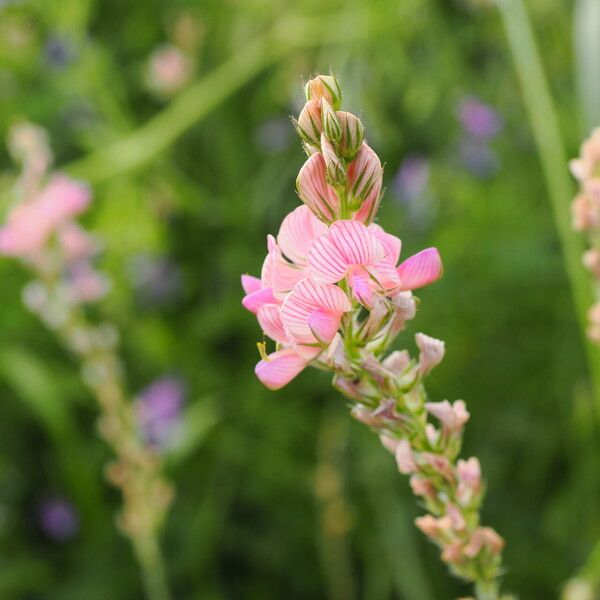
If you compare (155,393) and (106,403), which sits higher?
(155,393)

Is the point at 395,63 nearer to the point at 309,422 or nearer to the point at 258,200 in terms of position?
the point at 258,200

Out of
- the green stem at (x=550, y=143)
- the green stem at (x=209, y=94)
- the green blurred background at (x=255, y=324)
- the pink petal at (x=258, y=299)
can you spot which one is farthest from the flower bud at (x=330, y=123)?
the green stem at (x=209, y=94)

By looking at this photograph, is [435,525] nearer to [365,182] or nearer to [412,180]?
[365,182]

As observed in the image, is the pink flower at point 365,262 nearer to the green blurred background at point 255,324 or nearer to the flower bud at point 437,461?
the flower bud at point 437,461

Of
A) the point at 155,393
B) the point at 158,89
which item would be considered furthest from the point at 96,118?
the point at 155,393

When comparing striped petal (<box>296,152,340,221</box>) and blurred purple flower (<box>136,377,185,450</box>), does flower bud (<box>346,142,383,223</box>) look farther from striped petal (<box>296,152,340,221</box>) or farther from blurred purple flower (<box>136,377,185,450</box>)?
blurred purple flower (<box>136,377,185,450</box>)

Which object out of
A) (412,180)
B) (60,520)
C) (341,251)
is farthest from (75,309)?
(341,251)

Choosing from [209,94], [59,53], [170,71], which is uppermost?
[59,53]

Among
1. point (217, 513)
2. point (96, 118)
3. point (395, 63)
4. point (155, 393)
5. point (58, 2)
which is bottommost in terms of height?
point (217, 513)
